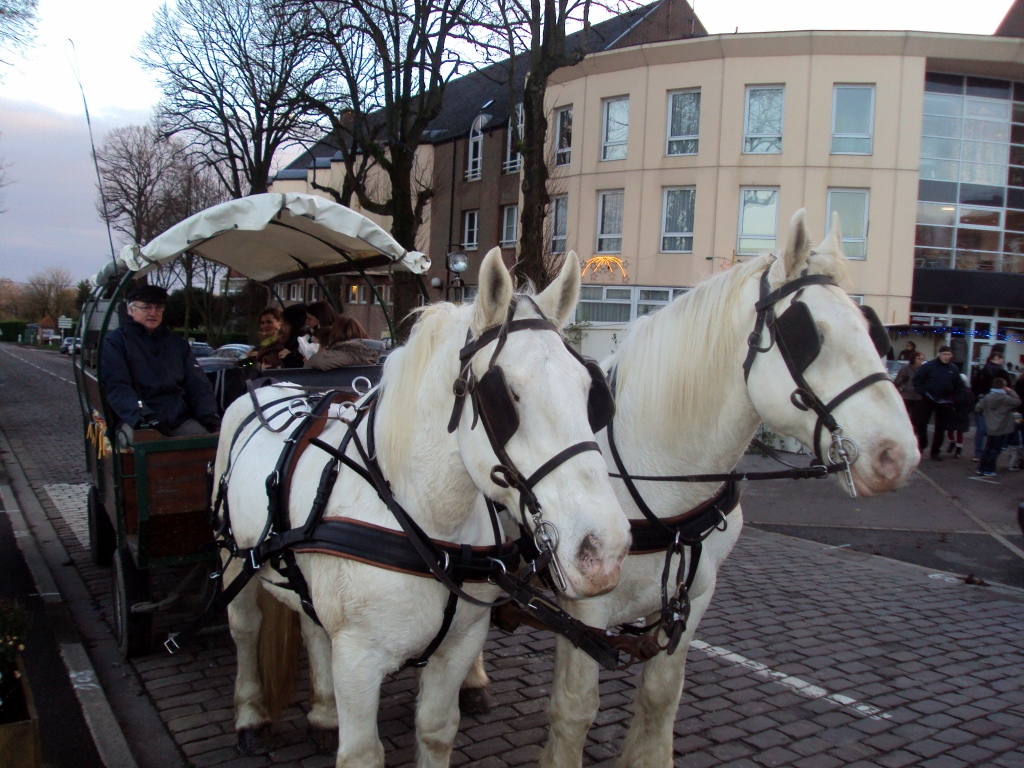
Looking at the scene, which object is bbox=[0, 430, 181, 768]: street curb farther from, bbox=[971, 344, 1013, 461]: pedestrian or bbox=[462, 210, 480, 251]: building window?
bbox=[462, 210, 480, 251]: building window

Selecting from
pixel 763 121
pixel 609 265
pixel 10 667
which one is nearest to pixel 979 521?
pixel 10 667

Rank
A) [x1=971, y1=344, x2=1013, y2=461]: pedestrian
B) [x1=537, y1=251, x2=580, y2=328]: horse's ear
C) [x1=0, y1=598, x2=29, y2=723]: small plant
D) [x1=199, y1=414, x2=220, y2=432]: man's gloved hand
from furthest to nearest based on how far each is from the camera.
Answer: [x1=971, y1=344, x2=1013, y2=461]: pedestrian
[x1=199, y1=414, x2=220, y2=432]: man's gloved hand
[x1=0, y1=598, x2=29, y2=723]: small plant
[x1=537, y1=251, x2=580, y2=328]: horse's ear

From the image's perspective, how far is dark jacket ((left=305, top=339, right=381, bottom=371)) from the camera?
464 cm

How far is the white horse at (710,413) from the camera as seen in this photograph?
8.04 feet

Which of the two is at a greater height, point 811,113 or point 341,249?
point 811,113

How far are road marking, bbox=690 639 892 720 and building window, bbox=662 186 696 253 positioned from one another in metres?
18.7

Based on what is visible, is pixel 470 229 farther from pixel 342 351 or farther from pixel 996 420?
pixel 342 351

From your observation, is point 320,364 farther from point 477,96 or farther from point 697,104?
point 477,96

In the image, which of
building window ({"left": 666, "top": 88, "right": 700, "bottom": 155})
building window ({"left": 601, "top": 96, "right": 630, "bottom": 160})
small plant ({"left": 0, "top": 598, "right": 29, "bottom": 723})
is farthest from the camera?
building window ({"left": 601, "top": 96, "right": 630, "bottom": 160})

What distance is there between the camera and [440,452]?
88.5 inches

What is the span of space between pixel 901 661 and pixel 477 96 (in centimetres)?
3345

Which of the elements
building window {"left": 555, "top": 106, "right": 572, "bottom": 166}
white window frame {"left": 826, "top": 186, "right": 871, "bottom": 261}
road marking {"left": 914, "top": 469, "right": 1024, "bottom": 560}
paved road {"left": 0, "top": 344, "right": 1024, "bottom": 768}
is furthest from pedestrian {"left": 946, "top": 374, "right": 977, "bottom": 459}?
building window {"left": 555, "top": 106, "right": 572, "bottom": 166}

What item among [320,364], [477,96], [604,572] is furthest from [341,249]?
[477,96]

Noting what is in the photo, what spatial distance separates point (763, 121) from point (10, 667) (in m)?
22.4
